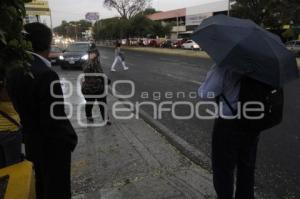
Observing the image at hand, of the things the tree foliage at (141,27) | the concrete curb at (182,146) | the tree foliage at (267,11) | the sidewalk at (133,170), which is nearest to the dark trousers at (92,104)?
the sidewalk at (133,170)

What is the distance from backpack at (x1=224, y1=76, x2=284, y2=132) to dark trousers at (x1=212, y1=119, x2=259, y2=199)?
19cm

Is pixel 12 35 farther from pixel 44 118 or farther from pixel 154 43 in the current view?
pixel 154 43

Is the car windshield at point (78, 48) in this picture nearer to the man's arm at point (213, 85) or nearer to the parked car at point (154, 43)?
the man's arm at point (213, 85)

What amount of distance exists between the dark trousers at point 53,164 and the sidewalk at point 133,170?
1376 mm

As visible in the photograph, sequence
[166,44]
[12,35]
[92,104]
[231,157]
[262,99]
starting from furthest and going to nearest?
[166,44] → [92,104] → [231,157] → [262,99] → [12,35]

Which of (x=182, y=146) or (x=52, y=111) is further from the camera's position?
(x=182, y=146)

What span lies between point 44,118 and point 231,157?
67.8 inches

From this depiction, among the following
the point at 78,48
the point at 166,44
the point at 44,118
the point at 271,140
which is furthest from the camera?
the point at 166,44

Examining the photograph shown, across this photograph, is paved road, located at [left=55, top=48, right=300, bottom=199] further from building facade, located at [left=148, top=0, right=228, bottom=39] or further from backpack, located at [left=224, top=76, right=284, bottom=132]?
building facade, located at [left=148, top=0, right=228, bottom=39]

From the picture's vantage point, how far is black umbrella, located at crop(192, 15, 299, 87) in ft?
10.9

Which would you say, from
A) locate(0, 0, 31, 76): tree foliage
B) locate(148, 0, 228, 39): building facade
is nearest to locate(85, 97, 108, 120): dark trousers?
locate(0, 0, 31, 76): tree foliage

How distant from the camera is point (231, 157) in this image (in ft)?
12.4

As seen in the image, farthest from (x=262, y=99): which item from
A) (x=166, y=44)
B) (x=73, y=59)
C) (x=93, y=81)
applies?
(x=166, y=44)

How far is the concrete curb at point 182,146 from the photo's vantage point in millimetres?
6004
